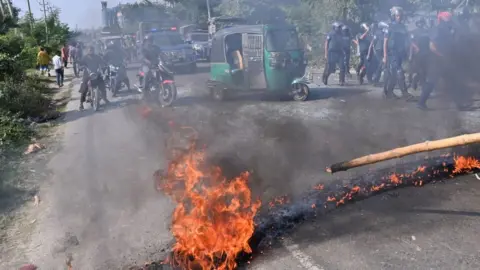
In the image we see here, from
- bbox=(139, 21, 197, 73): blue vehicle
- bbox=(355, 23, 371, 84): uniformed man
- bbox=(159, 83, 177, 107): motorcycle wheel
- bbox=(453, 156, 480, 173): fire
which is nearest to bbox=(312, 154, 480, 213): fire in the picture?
bbox=(453, 156, 480, 173): fire

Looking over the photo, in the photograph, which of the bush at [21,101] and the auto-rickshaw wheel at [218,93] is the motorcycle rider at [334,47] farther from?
the bush at [21,101]

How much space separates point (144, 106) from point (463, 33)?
9299mm

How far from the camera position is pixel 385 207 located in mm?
5145

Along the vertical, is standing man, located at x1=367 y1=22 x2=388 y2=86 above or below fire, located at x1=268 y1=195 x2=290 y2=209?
above

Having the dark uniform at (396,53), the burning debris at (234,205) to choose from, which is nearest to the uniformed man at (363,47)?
the dark uniform at (396,53)

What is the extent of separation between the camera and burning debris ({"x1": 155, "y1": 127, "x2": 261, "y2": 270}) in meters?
4.05

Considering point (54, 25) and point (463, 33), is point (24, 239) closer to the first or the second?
point (463, 33)

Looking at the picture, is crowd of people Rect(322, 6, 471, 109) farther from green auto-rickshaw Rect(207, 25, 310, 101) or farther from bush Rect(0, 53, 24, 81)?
bush Rect(0, 53, 24, 81)

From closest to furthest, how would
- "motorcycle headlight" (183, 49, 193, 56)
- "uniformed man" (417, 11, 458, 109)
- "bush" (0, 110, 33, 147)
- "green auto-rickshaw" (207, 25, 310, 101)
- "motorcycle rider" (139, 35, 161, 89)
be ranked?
"bush" (0, 110, 33, 147), "uniformed man" (417, 11, 458, 109), "green auto-rickshaw" (207, 25, 310, 101), "motorcycle rider" (139, 35, 161, 89), "motorcycle headlight" (183, 49, 193, 56)

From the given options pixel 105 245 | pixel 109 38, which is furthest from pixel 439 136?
pixel 109 38

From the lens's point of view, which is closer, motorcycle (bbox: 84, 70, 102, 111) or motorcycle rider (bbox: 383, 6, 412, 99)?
motorcycle rider (bbox: 383, 6, 412, 99)

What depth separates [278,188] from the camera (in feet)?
18.9

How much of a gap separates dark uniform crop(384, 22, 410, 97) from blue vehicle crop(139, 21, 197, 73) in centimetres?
1088

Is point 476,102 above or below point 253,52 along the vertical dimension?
below
